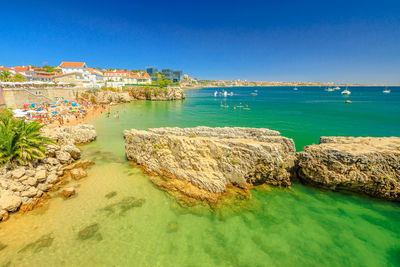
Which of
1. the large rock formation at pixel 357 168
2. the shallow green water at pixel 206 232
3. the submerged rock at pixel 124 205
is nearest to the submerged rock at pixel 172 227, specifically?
the shallow green water at pixel 206 232

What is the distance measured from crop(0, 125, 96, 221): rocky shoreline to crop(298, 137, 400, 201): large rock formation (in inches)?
702

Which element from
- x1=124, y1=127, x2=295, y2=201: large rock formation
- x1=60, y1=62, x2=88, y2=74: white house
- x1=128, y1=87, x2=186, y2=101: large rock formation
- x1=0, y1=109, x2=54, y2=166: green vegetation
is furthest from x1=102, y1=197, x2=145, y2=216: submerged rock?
x1=60, y1=62, x2=88, y2=74: white house

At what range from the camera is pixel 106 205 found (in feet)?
36.3

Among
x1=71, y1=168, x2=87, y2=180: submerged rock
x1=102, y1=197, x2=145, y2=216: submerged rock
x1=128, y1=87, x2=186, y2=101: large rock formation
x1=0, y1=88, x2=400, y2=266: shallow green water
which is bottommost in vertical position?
x1=0, y1=88, x2=400, y2=266: shallow green water

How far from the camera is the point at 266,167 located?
12.4 metres

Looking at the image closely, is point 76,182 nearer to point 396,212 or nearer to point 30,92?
point 396,212

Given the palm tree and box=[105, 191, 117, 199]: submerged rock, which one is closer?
box=[105, 191, 117, 199]: submerged rock

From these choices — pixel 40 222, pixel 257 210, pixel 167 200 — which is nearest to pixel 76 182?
pixel 40 222

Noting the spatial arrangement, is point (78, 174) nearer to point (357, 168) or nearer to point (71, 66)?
point (357, 168)

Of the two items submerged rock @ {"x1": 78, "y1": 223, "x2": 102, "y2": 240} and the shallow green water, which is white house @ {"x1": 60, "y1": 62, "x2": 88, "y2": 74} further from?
submerged rock @ {"x1": 78, "y1": 223, "x2": 102, "y2": 240}

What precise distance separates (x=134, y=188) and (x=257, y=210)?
8937mm

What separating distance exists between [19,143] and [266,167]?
1880cm

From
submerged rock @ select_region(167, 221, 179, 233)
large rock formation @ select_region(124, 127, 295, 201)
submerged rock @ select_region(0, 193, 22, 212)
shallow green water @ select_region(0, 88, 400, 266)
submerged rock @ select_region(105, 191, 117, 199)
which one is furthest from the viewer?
large rock formation @ select_region(124, 127, 295, 201)

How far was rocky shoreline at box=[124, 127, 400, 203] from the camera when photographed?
11.5m
